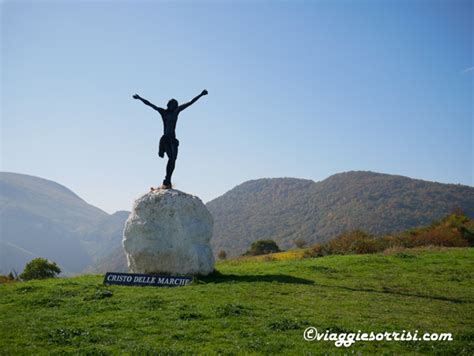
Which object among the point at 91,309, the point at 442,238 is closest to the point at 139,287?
the point at 91,309

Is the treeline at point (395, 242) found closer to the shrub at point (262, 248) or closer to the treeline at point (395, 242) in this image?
the treeline at point (395, 242)

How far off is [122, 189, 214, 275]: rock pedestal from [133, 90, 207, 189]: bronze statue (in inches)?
59.5

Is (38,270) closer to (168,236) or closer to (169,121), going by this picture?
(168,236)

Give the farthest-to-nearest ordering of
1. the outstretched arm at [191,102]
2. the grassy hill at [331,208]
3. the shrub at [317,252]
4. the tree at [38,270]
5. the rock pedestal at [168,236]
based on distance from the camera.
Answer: the grassy hill at [331,208] < the shrub at [317,252] < the tree at [38,270] < the outstretched arm at [191,102] < the rock pedestal at [168,236]

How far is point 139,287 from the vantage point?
15961 millimetres

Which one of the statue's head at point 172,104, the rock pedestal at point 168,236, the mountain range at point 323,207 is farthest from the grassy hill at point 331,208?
the rock pedestal at point 168,236

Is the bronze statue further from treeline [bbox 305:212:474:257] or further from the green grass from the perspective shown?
treeline [bbox 305:212:474:257]

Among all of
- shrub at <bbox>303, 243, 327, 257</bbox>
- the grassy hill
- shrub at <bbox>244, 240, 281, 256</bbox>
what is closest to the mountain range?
the grassy hill

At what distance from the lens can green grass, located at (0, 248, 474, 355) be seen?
8.96m

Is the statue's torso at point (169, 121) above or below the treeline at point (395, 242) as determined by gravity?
above

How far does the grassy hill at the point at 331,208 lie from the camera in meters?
73.8

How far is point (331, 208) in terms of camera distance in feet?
282

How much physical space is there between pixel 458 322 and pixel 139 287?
1020 centimetres

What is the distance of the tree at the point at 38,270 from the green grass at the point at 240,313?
9003 mm
